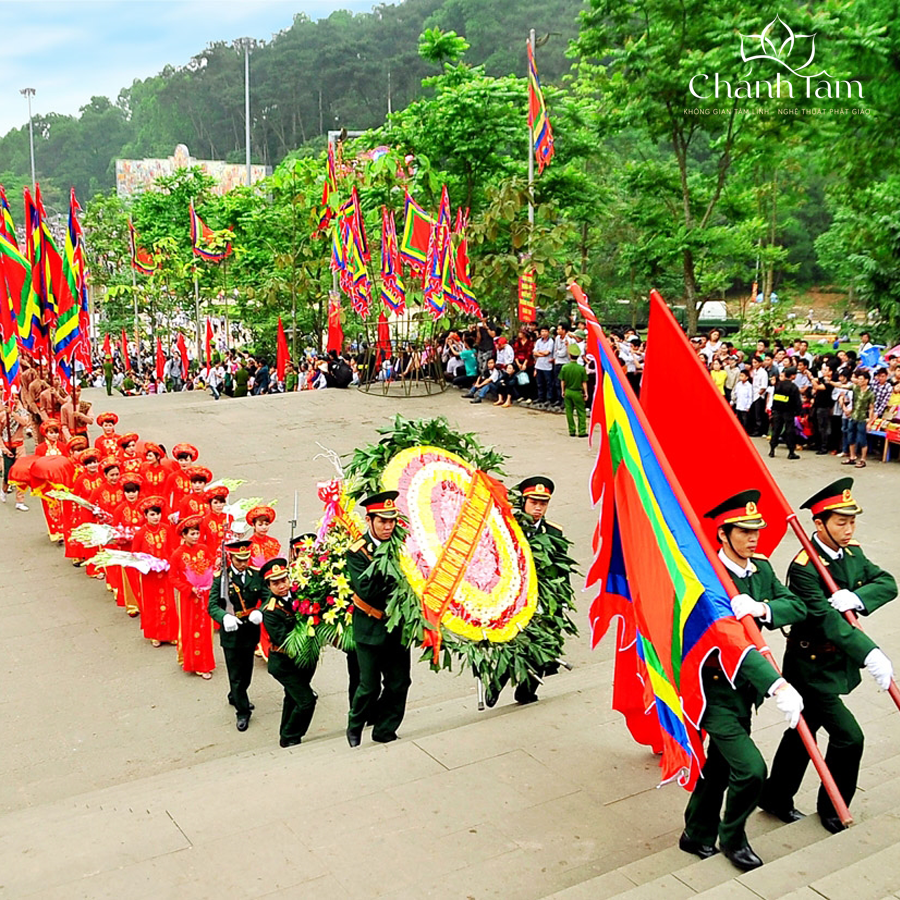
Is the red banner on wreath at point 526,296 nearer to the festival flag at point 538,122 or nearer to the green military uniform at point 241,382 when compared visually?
the festival flag at point 538,122

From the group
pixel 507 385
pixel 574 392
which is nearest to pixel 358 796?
pixel 574 392

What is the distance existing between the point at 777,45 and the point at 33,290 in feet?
43.1

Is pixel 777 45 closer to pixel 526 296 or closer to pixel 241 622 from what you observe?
pixel 526 296

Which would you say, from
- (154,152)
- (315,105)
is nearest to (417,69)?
(315,105)

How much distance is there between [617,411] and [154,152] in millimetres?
112501

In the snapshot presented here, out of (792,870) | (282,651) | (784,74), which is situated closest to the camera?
(792,870)

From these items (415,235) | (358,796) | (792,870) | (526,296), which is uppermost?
(415,235)

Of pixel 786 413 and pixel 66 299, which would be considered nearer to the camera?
pixel 66 299

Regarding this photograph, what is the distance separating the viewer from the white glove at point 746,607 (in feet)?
14.4

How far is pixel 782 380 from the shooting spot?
1415cm

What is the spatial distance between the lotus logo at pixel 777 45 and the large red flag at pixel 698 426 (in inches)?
568

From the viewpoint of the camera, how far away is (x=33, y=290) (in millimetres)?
13586

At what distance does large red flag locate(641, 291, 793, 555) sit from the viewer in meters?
5.45

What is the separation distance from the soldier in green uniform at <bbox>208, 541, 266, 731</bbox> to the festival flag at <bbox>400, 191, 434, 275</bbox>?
1252cm
